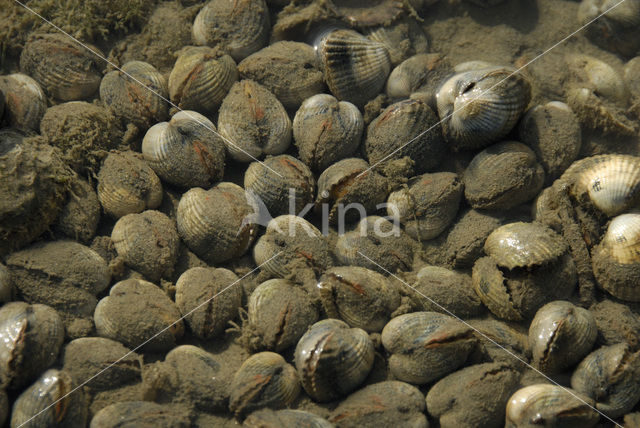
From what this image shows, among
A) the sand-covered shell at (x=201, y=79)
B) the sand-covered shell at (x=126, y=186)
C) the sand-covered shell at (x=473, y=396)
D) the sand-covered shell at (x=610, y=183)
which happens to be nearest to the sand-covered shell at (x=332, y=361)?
the sand-covered shell at (x=473, y=396)

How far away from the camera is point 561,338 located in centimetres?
329

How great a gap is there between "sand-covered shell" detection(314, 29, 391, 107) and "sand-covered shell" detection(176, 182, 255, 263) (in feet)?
3.83

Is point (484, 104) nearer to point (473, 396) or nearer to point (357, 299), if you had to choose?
point (357, 299)

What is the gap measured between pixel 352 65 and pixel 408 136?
714mm

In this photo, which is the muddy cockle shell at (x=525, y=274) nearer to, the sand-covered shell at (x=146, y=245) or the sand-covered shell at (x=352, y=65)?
the sand-covered shell at (x=352, y=65)

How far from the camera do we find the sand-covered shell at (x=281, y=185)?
391 centimetres

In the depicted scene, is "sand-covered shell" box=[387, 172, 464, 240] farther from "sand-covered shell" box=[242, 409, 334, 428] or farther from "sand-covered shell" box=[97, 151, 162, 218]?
"sand-covered shell" box=[97, 151, 162, 218]

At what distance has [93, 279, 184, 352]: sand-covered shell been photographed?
338 centimetres

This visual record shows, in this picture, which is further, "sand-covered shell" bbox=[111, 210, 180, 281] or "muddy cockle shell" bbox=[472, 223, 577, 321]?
"sand-covered shell" bbox=[111, 210, 180, 281]

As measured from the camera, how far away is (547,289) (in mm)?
3545

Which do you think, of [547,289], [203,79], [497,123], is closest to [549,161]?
[497,123]

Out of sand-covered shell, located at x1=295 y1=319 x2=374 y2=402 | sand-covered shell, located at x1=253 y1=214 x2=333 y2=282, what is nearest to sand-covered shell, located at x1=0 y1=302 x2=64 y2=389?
sand-covered shell, located at x1=253 y1=214 x2=333 y2=282

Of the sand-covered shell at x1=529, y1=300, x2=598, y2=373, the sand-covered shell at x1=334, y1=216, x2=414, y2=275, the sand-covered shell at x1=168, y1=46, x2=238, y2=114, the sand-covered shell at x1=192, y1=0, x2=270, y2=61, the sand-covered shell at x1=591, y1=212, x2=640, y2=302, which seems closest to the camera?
the sand-covered shell at x1=529, y1=300, x2=598, y2=373

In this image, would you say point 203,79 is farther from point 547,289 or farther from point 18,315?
point 547,289
